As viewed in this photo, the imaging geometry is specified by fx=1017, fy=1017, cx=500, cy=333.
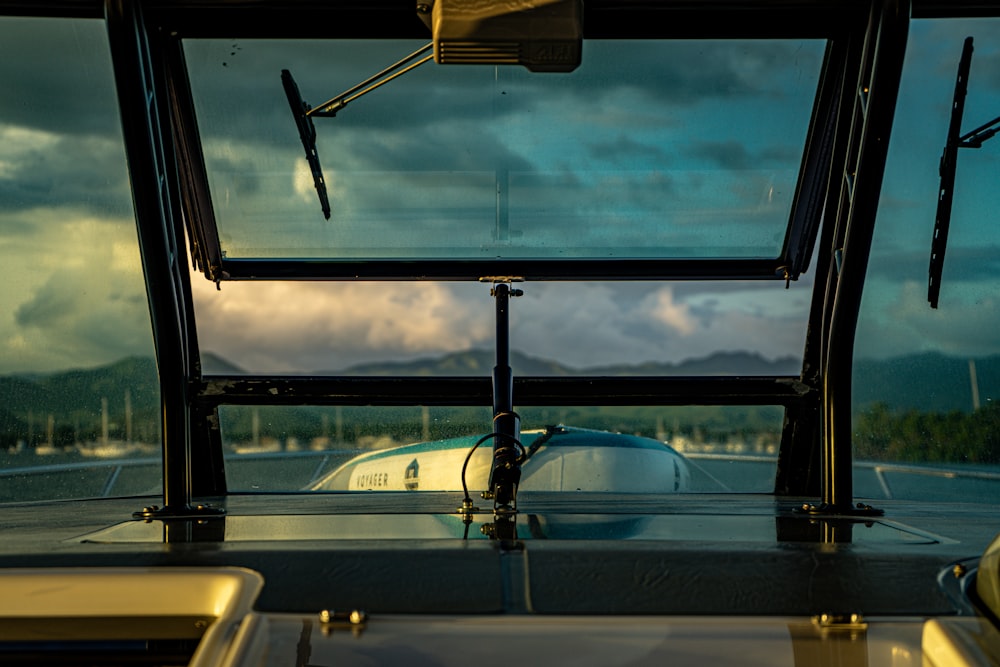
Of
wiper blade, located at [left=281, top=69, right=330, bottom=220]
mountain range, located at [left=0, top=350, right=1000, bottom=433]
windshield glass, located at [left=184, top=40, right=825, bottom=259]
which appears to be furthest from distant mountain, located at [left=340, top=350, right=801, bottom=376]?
wiper blade, located at [left=281, top=69, right=330, bottom=220]

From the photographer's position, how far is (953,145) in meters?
2.77

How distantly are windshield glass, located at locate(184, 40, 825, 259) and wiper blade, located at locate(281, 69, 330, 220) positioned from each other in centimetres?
2

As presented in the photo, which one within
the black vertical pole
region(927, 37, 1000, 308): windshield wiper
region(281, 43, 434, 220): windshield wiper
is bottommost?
the black vertical pole

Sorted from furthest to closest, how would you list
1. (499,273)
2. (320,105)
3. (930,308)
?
(499,273)
(930,308)
(320,105)

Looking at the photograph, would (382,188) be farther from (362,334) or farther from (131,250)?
(131,250)

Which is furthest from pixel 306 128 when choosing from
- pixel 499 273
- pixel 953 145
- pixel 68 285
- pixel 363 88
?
pixel 953 145

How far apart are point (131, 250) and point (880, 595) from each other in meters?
2.32

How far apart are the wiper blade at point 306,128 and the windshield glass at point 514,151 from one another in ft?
0.06

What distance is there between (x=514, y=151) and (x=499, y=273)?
407 millimetres

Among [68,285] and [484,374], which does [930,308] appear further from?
[68,285]

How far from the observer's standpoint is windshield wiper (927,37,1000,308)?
272 centimetres

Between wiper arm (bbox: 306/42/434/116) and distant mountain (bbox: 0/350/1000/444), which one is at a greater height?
wiper arm (bbox: 306/42/434/116)

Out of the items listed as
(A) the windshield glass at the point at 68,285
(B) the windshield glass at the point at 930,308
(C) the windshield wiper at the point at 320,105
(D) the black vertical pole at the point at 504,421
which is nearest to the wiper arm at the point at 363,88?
(C) the windshield wiper at the point at 320,105

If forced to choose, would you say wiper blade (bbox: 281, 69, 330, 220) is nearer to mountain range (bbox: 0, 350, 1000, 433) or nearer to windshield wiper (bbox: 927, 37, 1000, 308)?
mountain range (bbox: 0, 350, 1000, 433)
